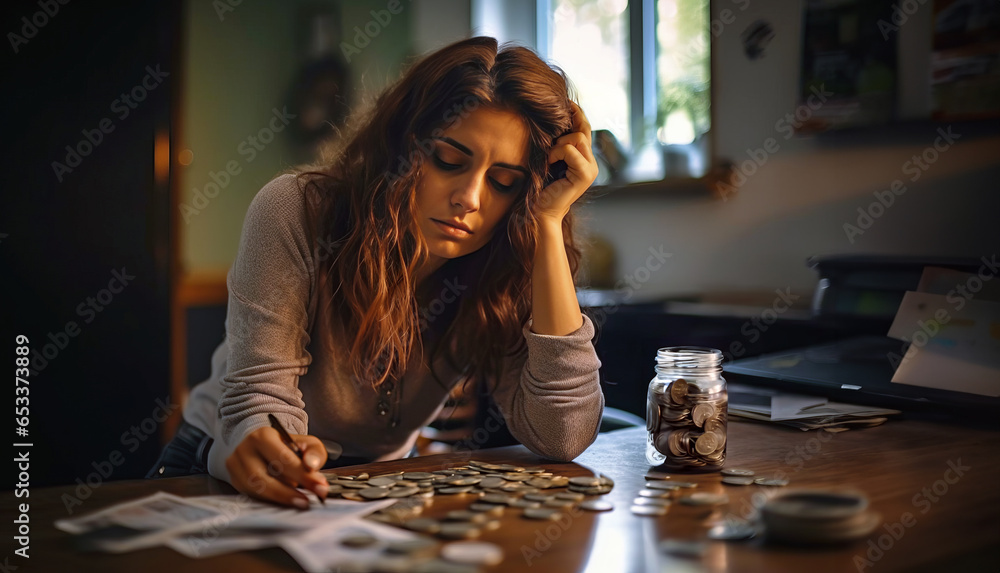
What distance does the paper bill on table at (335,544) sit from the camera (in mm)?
715

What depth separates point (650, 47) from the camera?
300 cm

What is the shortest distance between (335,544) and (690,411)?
51 cm

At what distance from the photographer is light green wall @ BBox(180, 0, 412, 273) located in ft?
11.4

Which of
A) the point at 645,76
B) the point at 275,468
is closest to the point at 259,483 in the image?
the point at 275,468

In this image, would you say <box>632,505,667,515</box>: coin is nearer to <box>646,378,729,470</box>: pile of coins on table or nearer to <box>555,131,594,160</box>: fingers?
<box>646,378,729,470</box>: pile of coins on table

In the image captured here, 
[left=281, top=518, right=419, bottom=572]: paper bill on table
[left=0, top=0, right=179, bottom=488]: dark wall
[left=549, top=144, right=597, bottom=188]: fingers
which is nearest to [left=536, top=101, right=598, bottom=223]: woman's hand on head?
[left=549, top=144, right=597, bottom=188]: fingers

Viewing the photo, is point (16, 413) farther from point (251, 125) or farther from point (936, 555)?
point (251, 125)

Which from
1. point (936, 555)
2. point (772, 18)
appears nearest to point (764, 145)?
point (772, 18)

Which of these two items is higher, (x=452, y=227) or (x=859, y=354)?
(x=452, y=227)

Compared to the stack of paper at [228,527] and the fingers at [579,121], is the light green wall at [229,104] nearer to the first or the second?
the fingers at [579,121]

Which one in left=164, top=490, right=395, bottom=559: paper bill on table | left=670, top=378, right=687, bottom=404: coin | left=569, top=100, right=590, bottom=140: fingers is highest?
left=569, top=100, right=590, bottom=140: fingers

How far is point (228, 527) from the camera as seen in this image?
82cm

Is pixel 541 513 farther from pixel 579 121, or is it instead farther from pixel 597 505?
pixel 579 121

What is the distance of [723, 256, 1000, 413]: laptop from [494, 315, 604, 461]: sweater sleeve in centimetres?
40
